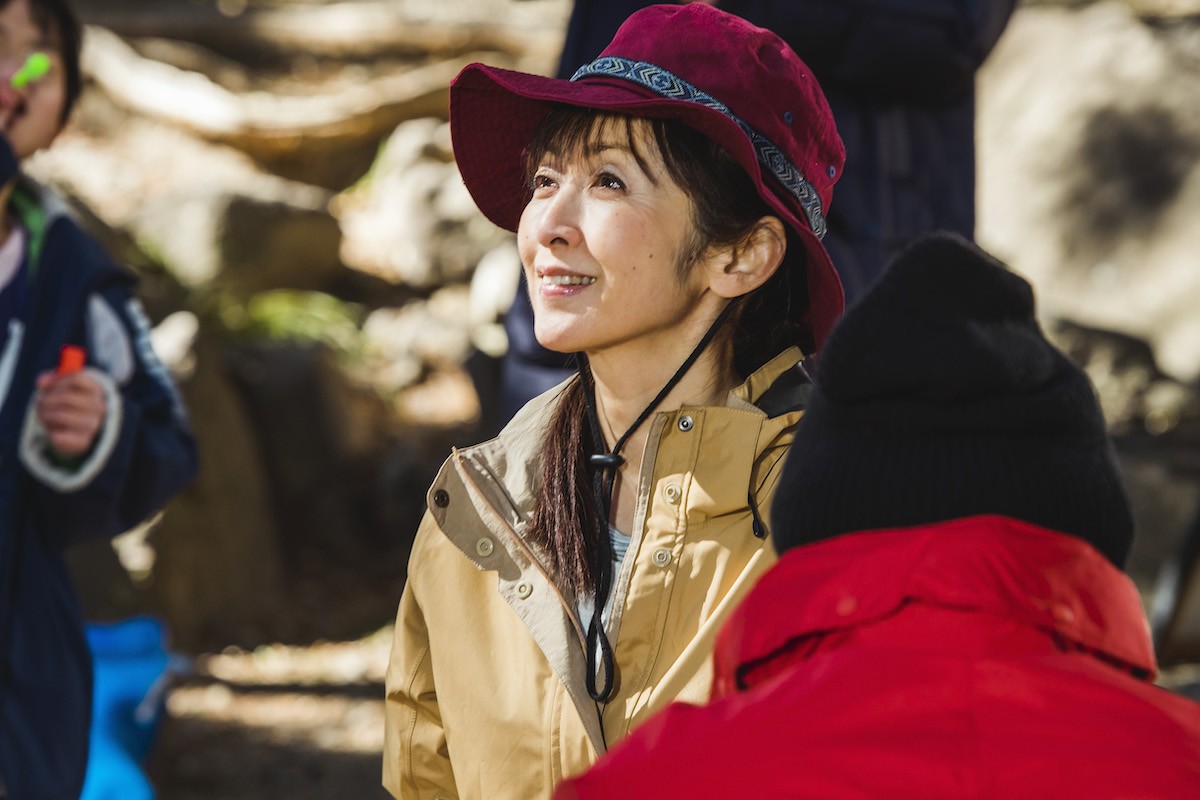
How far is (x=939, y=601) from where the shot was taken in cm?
130

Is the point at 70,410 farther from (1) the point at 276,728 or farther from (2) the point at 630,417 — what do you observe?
(1) the point at 276,728

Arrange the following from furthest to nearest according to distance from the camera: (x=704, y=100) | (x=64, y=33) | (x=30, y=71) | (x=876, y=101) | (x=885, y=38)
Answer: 1. (x=64, y=33)
2. (x=30, y=71)
3. (x=876, y=101)
4. (x=885, y=38)
5. (x=704, y=100)

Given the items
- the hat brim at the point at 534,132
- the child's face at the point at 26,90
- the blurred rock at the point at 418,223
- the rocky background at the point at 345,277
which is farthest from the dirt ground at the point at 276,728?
the blurred rock at the point at 418,223

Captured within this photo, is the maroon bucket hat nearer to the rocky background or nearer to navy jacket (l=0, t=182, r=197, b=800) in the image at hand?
navy jacket (l=0, t=182, r=197, b=800)

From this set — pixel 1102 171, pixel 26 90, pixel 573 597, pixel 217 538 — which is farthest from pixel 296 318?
pixel 573 597

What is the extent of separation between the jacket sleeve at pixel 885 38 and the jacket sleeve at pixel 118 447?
148 centimetres

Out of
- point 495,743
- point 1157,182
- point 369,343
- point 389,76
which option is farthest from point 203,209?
point 495,743

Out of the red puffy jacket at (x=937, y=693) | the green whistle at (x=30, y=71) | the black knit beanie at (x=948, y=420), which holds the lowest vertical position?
the red puffy jacket at (x=937, y=693)

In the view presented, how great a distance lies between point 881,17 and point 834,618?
5.80 feet

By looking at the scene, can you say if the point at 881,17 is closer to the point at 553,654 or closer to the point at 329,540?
the point at 553,654

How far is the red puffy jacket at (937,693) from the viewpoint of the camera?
1224 mm

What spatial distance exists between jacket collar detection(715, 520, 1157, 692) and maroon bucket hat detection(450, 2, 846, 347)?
0.78 meters

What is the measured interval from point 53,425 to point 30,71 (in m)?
0.77

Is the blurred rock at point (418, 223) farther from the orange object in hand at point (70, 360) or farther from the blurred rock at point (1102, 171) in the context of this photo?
the orange object in hand at point (70, 360)
